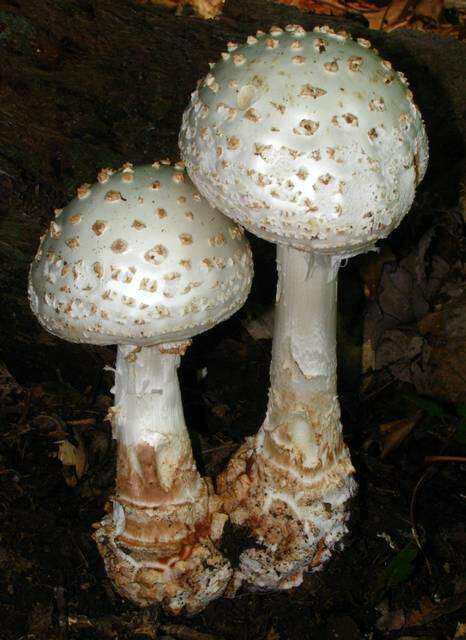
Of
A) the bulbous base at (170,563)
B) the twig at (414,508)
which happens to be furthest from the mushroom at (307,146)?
the twig at (414,508)

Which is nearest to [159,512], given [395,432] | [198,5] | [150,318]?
[150,318]

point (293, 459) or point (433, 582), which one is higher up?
point (293, 459)

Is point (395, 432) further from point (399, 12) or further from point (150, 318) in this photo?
point (399, 12)

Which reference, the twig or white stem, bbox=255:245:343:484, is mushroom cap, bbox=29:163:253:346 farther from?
the twig

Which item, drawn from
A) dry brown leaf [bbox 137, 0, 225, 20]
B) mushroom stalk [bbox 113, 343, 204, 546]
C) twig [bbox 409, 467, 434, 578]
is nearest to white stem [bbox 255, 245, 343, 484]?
mushroom stalk [bbox 113, 343, 204, 546]

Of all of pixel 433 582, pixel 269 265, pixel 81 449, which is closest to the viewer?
pixel 433 582

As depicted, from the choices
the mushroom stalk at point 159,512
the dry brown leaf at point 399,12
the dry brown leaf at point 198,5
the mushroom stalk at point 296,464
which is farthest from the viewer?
the dry brown leaf at point 399,12

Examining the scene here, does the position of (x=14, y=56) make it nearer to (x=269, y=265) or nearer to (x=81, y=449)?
(x=269, y=265)

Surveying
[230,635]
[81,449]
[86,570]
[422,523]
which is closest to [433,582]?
[422,523]

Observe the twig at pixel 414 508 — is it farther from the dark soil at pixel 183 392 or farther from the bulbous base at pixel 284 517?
the bulbous base at pixel 284 517
